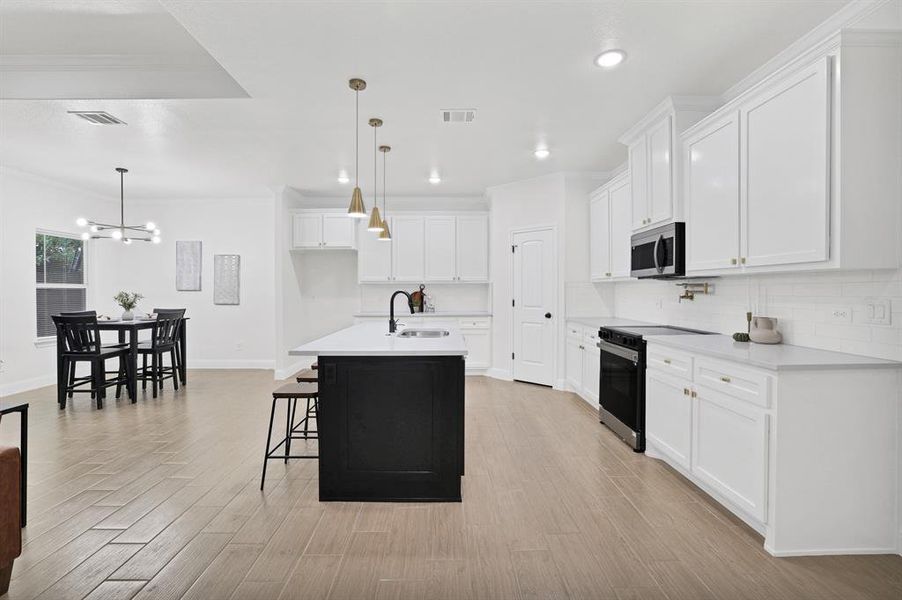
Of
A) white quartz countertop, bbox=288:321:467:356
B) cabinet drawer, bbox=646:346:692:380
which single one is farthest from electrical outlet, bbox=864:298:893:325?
white quartz countertop, bbox=288:321:467:356

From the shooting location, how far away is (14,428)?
4.21m

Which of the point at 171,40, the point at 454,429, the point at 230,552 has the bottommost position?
the point at 230,552

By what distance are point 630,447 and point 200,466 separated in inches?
130

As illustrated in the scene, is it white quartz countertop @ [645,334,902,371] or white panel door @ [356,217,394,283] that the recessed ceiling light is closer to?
white quartz countertop @ [645,334,902,371]

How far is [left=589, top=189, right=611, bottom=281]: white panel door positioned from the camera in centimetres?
509

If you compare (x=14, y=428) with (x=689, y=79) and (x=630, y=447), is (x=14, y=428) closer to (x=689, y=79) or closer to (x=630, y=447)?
(x=630, y=447)

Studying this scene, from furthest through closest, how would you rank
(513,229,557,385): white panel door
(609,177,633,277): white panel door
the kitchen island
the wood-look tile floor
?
(513,229,557,385): white panel door → (609,177,633,277): white panel door → the kitchen island → the wood-look tile floor

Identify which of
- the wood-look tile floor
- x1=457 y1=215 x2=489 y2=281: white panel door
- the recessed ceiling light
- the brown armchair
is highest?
the recessed ceiling light

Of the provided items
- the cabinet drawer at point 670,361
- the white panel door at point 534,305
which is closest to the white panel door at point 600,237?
the white panel door at point 534,305

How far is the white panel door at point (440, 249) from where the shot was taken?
7.00 m

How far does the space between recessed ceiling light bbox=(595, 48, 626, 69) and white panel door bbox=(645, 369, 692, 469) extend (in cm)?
209

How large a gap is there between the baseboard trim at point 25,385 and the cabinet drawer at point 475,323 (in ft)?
18.2

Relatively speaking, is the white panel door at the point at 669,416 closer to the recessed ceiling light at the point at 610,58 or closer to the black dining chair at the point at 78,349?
the recessed ceiling light at the point at 610,58

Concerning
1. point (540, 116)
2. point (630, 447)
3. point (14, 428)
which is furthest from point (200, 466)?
point (540, 116)
